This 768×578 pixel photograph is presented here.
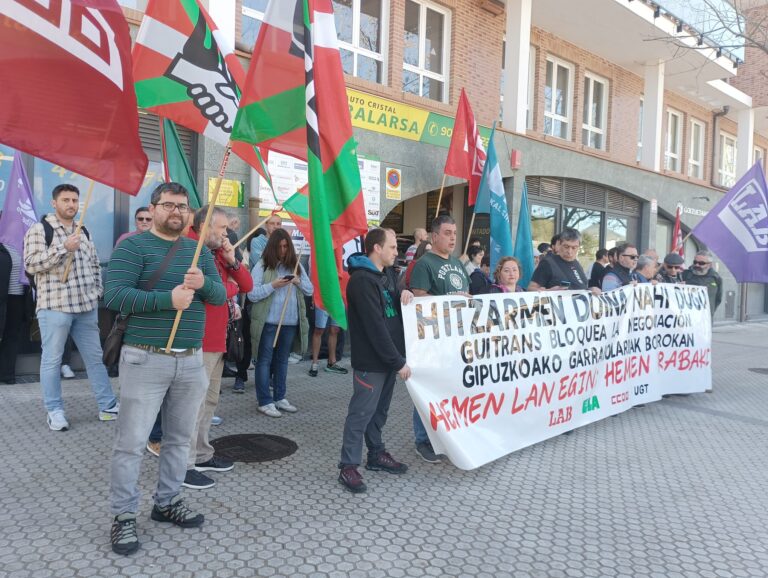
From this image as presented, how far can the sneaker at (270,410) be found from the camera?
5.58m

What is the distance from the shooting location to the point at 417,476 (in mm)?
4281

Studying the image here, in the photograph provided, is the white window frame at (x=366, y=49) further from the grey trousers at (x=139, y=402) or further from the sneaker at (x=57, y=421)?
the grey trousers at (x=139, y=402)

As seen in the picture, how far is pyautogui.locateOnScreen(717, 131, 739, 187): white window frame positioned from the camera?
20.5 meters

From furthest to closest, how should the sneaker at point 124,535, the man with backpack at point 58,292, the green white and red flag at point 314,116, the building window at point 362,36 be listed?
the building window at point 362,36, the man with backpack at point 58,292, the green white and red flag at point 314,116, the sneaker at point 124,535

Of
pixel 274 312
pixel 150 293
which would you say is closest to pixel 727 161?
pixel 274 312

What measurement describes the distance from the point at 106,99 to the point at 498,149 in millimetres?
9190

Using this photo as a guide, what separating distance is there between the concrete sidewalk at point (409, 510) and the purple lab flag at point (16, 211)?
→ 1679mm

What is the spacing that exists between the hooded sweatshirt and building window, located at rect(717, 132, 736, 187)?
66.4 feet

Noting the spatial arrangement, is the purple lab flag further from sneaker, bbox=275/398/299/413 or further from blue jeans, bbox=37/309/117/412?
sneaker, bbox=275/398/299/413

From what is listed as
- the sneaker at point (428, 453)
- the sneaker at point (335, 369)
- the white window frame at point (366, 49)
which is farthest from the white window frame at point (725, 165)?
the sneaker at point (428, 453)

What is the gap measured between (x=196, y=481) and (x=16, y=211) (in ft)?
12.9

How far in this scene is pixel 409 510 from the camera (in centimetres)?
368

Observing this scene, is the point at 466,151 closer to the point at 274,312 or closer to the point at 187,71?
the point at 274,312

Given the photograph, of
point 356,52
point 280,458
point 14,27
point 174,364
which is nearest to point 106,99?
point 14,27
